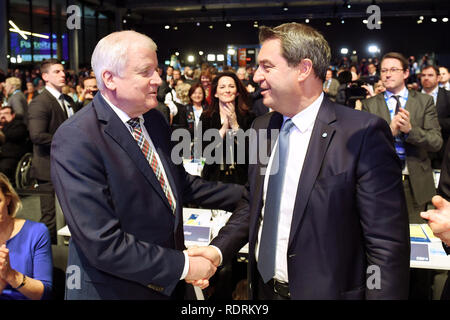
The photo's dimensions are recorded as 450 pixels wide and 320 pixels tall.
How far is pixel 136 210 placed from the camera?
1508 millimetres

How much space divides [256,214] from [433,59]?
20758 millimetres

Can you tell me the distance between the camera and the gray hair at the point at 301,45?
1.62 metres

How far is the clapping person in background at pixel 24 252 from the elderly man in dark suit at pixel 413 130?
263 centimetres

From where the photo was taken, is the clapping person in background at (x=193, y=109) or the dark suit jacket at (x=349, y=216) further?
the clapping person in background at (x=193, y=109)

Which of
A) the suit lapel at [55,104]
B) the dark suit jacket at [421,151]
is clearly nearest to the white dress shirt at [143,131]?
the dark suit jacket at [421,151]

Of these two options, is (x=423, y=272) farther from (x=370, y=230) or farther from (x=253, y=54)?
(x=253, y=54)

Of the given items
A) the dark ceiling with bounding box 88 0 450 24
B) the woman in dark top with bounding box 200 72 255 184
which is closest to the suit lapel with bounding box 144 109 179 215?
the woman in dark top with bounding box 200 72 255 184

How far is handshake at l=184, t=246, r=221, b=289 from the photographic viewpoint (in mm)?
1631

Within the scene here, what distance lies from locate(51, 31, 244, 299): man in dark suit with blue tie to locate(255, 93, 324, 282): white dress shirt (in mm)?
299

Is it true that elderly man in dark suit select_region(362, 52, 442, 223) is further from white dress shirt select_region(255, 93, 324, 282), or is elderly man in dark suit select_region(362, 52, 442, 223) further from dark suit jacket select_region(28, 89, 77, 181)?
dark suit jacket select_region(28, 89, 77, 181)

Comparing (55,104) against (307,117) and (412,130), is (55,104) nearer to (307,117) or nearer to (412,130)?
(412,130)

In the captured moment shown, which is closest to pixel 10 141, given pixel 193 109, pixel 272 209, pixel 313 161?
pixel 193 109

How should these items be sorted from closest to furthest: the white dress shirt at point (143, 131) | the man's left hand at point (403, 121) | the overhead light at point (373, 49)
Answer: the white dress shirt at point (143, 131), the man's left hand at point (403, 121), the overhead light at point (373, 49)

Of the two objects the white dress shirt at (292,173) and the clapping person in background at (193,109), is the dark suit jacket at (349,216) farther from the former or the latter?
the clapping person in background at (193,109)
